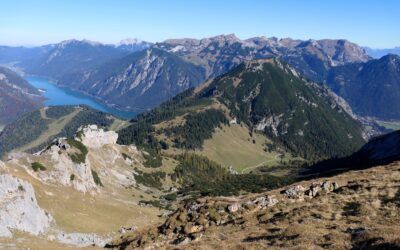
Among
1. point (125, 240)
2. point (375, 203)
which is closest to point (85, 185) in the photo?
point (125, 240)

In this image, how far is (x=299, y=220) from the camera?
5359 centimetres

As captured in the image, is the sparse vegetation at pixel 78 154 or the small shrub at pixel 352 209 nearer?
the small shrub at pixel 352 209

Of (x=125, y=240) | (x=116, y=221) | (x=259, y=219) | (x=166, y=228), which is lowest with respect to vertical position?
(x=116, y=221)

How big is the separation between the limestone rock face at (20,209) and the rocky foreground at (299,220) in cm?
2040

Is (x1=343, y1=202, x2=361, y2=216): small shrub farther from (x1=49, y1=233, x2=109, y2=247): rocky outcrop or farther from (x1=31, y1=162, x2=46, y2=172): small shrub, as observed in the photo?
(x1=31, y1=162, x2=46, y2=172): small shrub

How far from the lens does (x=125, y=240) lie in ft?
257

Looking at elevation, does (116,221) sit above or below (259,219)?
below

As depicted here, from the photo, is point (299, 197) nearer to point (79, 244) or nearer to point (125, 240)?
point (125, 240)

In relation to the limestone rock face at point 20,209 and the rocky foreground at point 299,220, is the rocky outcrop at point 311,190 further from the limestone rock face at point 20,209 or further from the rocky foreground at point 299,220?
the limestone rock face at point 20,209

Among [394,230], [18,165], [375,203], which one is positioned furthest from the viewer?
[18,165]

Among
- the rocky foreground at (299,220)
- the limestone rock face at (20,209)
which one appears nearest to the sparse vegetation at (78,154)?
the limestone rock face at (20,209)

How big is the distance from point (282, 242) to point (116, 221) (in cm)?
8073

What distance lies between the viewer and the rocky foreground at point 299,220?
134ft

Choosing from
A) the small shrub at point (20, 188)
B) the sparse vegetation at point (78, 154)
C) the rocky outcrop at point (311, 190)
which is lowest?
the sparse vegetation at point (78, 154)
